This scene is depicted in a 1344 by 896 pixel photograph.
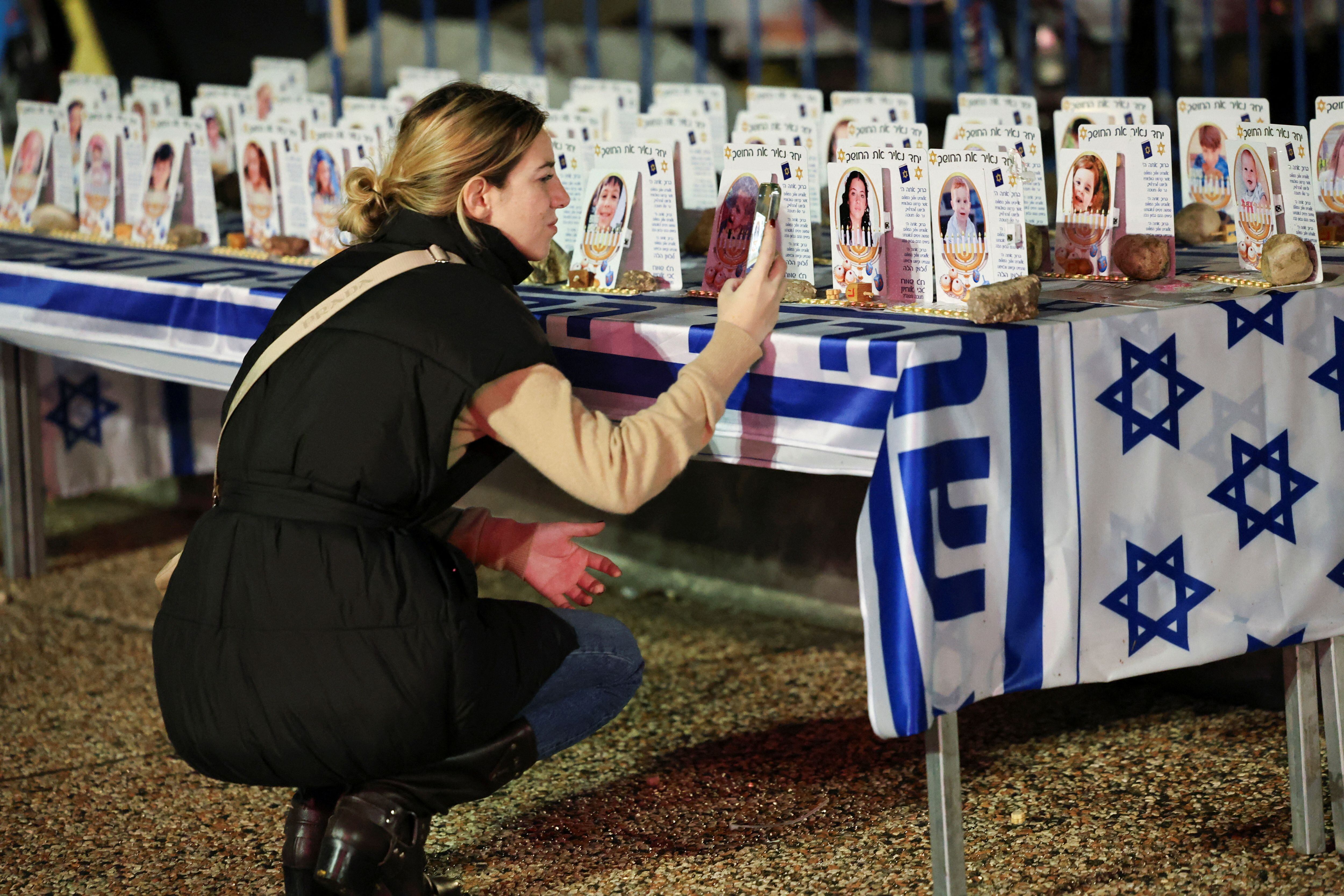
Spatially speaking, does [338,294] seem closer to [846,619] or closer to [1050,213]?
[846,619]

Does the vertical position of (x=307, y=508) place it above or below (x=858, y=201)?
below

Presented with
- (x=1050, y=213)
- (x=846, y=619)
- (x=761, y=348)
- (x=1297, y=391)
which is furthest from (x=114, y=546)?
(x=1297, y=391)

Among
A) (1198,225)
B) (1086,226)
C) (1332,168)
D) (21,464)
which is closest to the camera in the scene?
(1086,226)

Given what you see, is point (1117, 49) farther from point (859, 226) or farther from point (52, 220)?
point (52, 220)

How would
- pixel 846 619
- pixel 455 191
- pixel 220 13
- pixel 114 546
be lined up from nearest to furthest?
pixel 455 191 < pixel 846 619 < pixel 114 546 < pixel 220 13

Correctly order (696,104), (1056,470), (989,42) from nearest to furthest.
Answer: (1056,470) < (696,104) < (989,42)

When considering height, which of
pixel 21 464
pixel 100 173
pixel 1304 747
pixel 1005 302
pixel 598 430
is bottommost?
pixel 1304 747

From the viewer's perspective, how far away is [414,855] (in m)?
1.98

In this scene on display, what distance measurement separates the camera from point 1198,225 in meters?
2.77

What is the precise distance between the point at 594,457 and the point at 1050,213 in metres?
2.09

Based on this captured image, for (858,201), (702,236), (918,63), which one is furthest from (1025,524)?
(918,63)

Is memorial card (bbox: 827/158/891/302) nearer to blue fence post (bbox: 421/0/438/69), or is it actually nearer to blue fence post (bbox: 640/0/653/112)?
blue fence post (bbox: 640/0/653/112)

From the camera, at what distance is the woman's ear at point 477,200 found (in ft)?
6.44

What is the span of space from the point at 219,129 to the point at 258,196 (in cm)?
90
